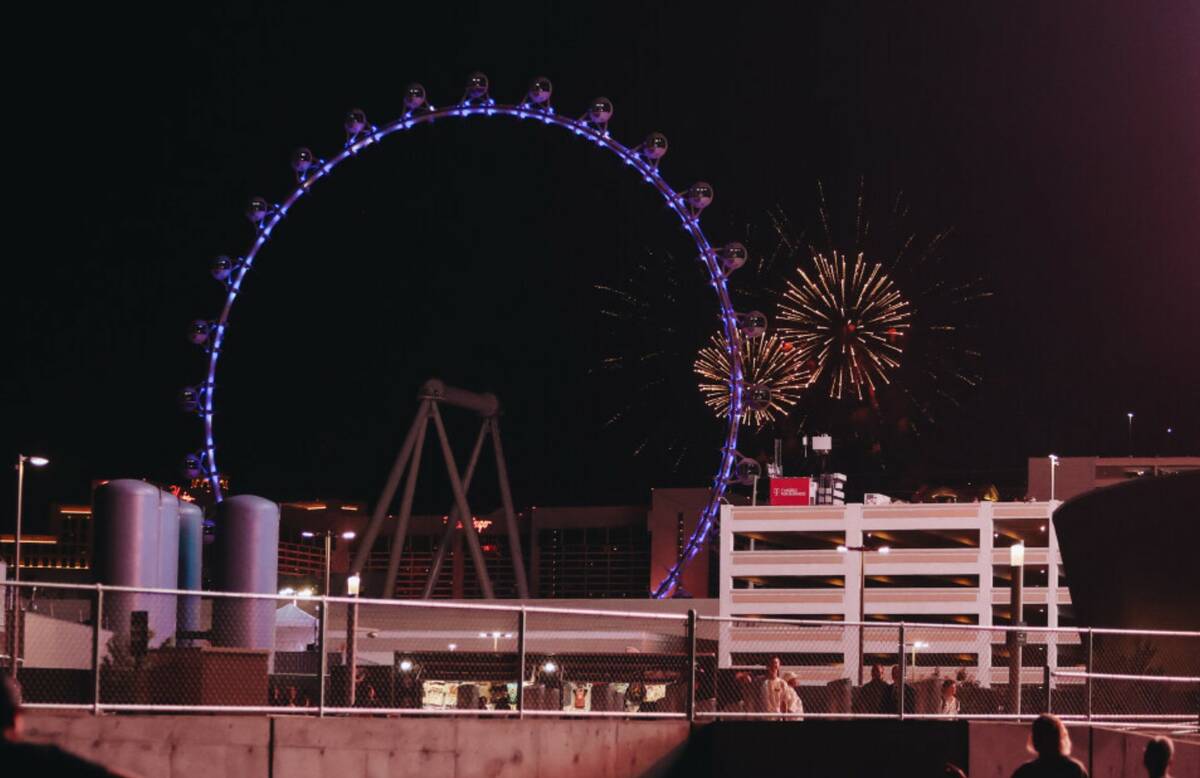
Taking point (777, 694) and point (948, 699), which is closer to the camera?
point (777, 694)

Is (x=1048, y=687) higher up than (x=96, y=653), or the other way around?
(x=96, y=653)

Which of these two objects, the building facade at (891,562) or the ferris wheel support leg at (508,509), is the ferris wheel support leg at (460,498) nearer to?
the ferris wheel support leg at (508,509)

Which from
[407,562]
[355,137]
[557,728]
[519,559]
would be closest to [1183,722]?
[557,728]

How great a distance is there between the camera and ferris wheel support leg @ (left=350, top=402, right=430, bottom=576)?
74375mm

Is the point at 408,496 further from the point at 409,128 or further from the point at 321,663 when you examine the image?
the point at 321,663

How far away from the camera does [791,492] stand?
129 m

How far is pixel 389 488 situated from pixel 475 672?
1965 inches

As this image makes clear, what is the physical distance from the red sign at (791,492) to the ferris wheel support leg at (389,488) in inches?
2226

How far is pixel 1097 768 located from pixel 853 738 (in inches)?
115

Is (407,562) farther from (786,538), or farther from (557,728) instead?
(557,728)

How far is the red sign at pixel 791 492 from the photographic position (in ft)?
424

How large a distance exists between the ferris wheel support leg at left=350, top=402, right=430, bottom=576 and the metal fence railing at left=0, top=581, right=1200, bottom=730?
43986 mm

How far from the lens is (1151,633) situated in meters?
21.4

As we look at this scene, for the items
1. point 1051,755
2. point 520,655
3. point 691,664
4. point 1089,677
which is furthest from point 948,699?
point 1051,755
